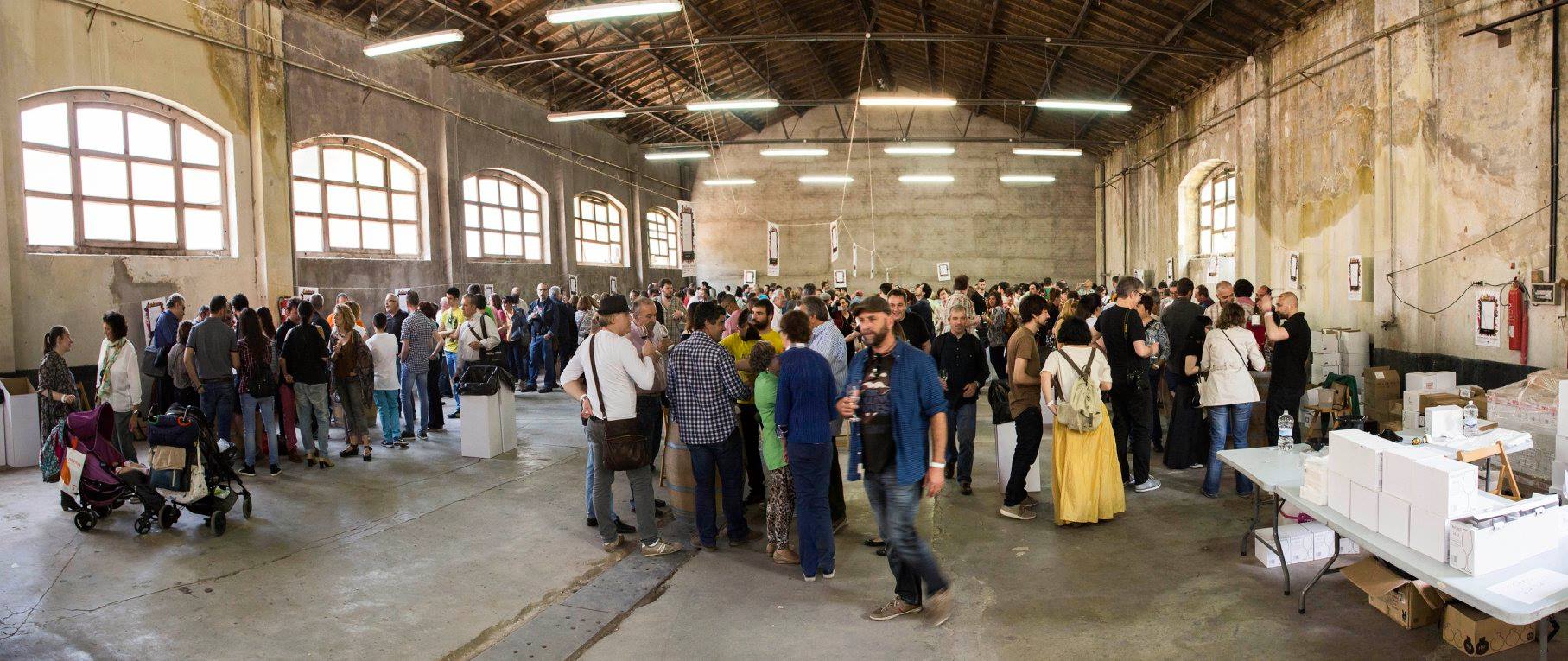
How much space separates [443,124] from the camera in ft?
43.9

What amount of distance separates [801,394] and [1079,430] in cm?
184

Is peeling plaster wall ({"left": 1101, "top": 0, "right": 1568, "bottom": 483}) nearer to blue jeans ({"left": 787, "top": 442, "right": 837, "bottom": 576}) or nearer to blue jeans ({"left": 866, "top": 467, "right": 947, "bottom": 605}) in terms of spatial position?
blue jeans ({"left": 866, "top": 467, "right": 947, "bottom": 605})

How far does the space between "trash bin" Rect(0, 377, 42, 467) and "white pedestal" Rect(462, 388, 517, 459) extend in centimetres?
351

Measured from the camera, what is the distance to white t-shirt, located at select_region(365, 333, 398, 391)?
7.34 meters

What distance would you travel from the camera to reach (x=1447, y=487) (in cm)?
301

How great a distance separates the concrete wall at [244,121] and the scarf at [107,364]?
2.18 m

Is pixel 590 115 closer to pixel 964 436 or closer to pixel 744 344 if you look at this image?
pixel 744 344

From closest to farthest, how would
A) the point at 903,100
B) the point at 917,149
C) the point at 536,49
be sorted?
1. the point at 903,100
2. the point at 536,49
3. the point at 917,149

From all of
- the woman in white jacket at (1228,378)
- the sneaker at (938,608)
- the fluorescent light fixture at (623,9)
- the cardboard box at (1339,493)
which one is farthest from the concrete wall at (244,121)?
the cardboard box at (1339,493)

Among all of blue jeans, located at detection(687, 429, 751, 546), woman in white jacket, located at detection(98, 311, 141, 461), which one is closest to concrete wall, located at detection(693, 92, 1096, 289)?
woman in white jacket, located at detection(98, 311, 141, 461)

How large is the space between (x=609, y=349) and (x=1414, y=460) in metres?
3.65

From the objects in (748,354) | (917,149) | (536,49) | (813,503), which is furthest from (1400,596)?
(917,149)

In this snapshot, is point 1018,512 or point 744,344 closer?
point 1018,512

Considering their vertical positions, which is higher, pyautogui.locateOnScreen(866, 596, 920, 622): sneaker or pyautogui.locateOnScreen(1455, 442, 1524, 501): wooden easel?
pyautogui.locateOnScreen(1455, 442, 1524, 501): wooden easel
